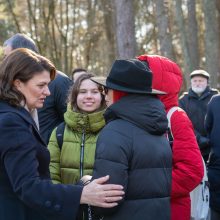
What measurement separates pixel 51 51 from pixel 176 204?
817 inches

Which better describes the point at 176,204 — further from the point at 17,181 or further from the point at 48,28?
the point at 48,28

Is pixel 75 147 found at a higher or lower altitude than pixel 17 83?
lower

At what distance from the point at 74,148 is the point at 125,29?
677 cm

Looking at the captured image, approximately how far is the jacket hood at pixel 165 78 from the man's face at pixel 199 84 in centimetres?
466

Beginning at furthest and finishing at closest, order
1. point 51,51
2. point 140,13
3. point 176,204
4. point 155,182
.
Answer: point 140,13 < point 51,51 < point 176,204 < point 155,182

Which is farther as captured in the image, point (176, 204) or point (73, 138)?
point (73, 138)

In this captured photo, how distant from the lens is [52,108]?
5.24 metres

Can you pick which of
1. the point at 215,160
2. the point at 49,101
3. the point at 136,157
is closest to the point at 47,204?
the point at 136,157

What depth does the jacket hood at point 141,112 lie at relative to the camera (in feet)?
10.4

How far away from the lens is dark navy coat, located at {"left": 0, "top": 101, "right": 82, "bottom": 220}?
2.89m

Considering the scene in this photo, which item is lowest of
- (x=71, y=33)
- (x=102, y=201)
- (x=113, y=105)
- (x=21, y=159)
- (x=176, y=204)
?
(x=176, y=204)

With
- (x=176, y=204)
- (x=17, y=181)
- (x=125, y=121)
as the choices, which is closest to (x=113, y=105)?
(x=125, y=121)

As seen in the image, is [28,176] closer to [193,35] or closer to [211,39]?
[211,39]

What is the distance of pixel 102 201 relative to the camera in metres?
2.99
